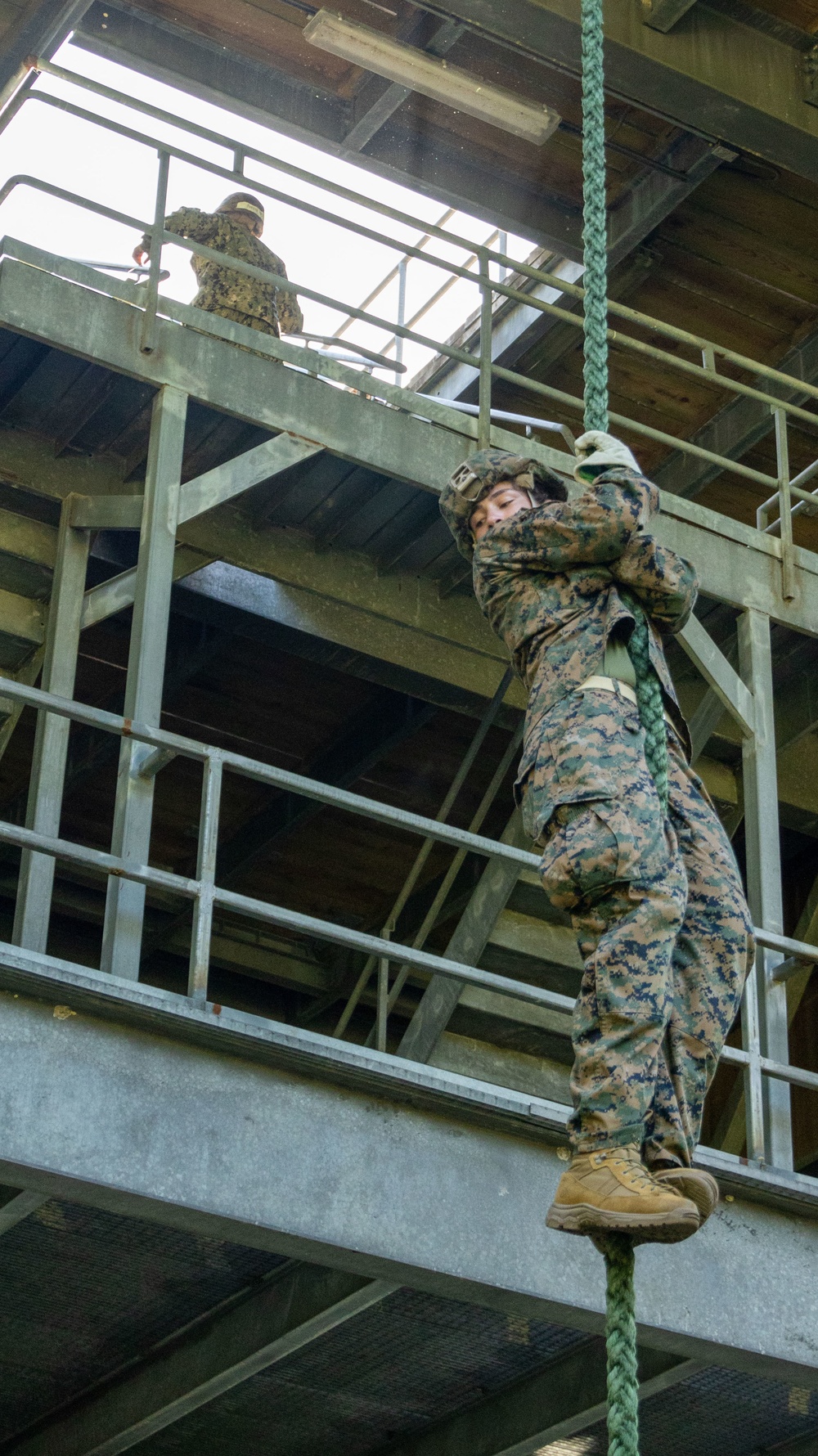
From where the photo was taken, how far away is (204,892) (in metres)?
7.32

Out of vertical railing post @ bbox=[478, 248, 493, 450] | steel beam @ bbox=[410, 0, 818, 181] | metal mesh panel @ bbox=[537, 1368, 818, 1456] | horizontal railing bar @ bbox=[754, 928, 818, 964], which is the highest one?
steel beam @ bbox=[410, 0, 818, 181]

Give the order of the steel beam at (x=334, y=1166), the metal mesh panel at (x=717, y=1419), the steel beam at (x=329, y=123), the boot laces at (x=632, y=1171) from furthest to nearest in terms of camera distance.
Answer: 1. the steel beam at (x=329, y=123)
2. the metal mesh panel at (x=717, y=1419)
3. the steel beam at (x=334, y=1166)
4. the boot laces at (x=632, y=1171)

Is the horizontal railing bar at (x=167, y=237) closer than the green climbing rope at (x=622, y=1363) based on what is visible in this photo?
No

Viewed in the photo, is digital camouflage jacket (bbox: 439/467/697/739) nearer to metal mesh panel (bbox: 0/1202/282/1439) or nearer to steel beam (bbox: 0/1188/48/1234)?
steel beam (bbox: 0/1188/48/1234)

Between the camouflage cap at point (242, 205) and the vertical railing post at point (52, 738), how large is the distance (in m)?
2.02

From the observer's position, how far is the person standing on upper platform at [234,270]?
34.5 feet

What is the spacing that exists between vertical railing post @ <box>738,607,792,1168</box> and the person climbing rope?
322 cm

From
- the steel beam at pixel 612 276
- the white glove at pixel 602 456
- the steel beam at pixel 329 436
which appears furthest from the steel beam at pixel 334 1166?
the steel beam at pixel 612 276

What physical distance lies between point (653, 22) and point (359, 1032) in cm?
734

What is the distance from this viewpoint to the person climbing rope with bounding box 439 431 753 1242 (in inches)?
187

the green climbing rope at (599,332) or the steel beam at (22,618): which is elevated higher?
the steel beam at (22,618)

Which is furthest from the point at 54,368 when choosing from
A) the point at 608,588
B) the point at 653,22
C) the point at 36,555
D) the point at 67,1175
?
the point at 608,588

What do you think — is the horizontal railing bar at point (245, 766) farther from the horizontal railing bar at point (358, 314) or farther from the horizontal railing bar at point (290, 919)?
the horizontal railing bar at point (358, 314)

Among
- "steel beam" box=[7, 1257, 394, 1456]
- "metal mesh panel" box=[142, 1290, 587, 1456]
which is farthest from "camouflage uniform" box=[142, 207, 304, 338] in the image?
"metal mesh panel" box=[142, 1290, 587, 1456]
